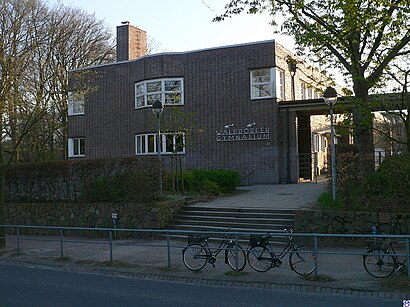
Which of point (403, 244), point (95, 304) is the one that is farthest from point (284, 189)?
point (95, 304)

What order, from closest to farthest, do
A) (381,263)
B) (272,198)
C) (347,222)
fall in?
1. (381,263)
2. (347,222)
3. (272,198)

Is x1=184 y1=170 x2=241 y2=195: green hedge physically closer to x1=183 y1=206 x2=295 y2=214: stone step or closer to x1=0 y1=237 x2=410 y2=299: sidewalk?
x1=183 y1=206 x2=295 y2=214: stone step

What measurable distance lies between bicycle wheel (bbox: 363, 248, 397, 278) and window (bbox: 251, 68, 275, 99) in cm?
1656

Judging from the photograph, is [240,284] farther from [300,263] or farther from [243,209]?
[243,209]

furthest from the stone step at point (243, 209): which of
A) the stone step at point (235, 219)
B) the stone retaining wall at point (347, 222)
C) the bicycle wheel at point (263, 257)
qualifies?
the bicycle wheel at point (263, 257)

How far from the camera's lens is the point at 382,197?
1365 cm

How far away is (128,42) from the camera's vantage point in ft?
107

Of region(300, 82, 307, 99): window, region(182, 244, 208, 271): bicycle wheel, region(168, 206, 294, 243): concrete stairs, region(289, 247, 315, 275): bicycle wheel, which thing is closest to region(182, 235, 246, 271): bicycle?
region(182, 244, 208, 271): bicycle wheel

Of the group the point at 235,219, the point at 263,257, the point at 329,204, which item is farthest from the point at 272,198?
the point at 263,257

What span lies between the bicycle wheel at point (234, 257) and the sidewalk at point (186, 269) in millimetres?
142

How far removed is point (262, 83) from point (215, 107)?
9.14 feet

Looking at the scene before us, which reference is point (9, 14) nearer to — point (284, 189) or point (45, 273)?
point (45, 273)

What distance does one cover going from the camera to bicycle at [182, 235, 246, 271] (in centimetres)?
1089

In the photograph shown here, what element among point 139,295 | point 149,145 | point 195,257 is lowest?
point 139,295
